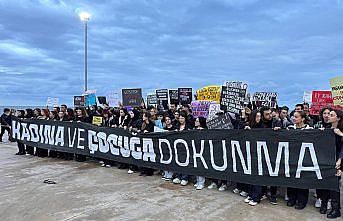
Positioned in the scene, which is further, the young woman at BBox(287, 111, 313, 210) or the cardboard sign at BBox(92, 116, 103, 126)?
the cardboard sign at BBox(92, 116, 103, 126)

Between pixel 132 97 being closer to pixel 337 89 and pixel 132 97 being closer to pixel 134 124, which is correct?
pixel 134 124

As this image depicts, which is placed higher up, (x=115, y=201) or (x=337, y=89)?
(x=337, y=89)

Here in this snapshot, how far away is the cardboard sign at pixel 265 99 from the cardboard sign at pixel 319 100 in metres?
2.08

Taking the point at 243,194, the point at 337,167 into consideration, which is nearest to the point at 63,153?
the point at 243,194

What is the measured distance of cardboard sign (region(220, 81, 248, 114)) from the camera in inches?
268

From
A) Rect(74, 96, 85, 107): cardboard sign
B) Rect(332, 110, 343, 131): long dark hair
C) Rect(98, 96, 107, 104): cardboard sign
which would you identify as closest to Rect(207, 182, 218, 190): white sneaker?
Rect(332, 110, 343, 131): long dark hair

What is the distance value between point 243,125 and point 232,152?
3.34 feet

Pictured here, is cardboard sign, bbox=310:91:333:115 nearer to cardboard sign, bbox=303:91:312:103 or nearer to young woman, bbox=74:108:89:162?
cardboard sign, bbox=303:91:312:103

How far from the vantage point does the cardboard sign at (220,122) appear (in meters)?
6.25

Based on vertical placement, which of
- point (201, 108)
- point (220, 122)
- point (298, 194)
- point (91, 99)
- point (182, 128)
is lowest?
point (298, 194)

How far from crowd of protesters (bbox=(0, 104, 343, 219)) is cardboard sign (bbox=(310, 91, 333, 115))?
381mm

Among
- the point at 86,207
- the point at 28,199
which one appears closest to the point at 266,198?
the point at 86,207

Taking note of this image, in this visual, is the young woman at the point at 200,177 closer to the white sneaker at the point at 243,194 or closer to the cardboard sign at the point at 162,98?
the white sneaker at the point at 243,194

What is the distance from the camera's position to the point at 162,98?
11922 millimetres
